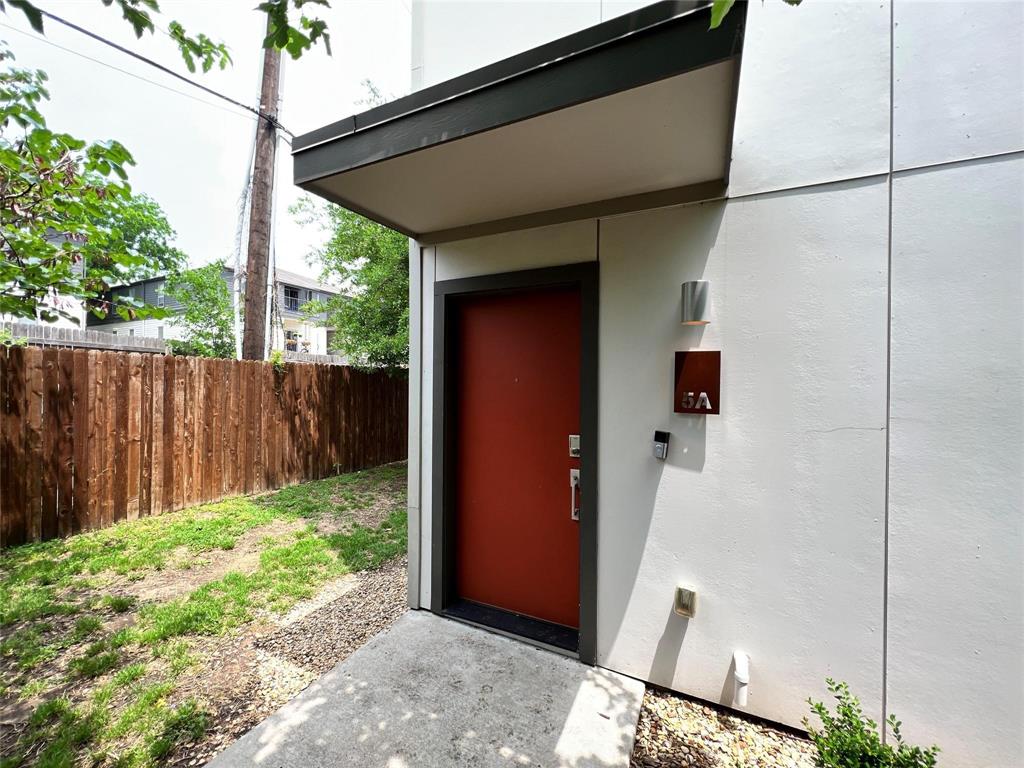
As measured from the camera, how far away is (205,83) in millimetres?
5129

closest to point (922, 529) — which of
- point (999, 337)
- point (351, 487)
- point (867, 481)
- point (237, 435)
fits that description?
point (867, 481)

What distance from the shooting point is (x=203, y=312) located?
581 inches

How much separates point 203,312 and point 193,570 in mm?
14655

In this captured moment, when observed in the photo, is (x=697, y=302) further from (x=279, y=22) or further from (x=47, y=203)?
(x=47, y=203)

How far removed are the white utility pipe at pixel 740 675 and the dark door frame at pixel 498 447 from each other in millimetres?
720

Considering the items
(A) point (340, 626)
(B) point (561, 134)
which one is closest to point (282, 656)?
(A) point (340, 626)

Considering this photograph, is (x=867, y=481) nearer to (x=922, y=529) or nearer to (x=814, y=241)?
(x=922, y=529)

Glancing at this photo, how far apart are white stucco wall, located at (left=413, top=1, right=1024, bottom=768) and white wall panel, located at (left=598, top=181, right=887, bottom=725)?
0.01 metres

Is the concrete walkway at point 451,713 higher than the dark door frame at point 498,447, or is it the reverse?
the dark door frame at point 498,447

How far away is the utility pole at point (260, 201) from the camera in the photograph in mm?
6512

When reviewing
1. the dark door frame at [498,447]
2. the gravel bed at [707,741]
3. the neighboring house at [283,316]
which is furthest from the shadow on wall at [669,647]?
the neighboring house at [283,316]

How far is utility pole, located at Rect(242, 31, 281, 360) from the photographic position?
21.4ft

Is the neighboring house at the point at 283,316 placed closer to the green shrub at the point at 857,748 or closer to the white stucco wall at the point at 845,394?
the white stucco wall at the point at 845,394

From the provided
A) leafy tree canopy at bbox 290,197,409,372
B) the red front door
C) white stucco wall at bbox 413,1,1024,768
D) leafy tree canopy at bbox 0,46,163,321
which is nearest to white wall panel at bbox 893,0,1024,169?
white stucco wall at bbox 413,1,1024,768
